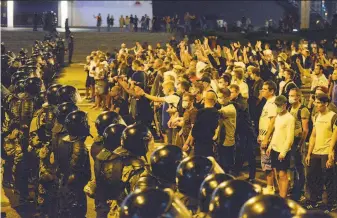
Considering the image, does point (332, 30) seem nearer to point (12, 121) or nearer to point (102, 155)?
point (12, 121)

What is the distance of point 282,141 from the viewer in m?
9.05

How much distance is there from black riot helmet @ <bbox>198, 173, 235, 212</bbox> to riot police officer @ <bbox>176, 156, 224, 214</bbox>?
32 cm

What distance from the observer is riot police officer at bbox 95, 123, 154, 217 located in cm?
655

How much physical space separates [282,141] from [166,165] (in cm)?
359

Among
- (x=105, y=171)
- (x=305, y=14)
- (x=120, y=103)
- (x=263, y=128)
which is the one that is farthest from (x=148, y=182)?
(x=305, y=14)

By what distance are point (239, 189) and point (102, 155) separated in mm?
2551

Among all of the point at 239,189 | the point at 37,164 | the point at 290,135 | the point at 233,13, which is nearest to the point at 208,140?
the point at 290,135

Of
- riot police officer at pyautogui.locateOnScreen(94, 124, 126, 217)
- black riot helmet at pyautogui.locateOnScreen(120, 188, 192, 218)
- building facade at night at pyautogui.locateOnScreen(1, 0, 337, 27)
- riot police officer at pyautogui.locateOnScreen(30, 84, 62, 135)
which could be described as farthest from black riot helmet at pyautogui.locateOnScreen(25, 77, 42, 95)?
building facade at night at pyautogui.locateOnScreen(1, 0, 337, 27)

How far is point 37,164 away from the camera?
30.6 feet

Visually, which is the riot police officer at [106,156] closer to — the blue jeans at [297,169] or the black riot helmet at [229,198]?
the black riot helmet at [229,198]

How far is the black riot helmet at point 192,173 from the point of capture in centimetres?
526

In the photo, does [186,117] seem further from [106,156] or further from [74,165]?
[106,156]

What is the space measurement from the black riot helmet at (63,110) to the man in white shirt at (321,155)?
2999mm

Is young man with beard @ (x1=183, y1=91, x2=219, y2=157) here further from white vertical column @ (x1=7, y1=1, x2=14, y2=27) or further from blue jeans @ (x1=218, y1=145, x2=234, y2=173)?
white vertical column @ (x1=7, y1=1, x2=14, y2=27)
